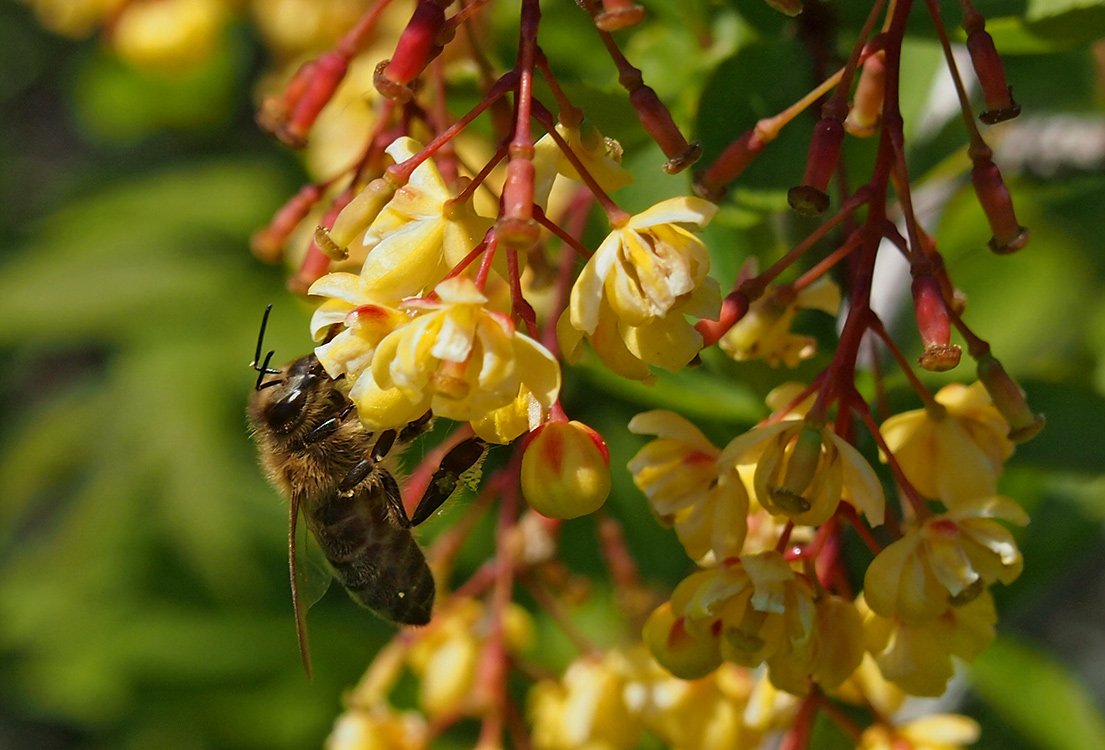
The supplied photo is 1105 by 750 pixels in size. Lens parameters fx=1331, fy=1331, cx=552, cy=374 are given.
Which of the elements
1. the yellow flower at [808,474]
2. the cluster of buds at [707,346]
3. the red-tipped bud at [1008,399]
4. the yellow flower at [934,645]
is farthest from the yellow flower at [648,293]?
the yellow flower at [934,645]

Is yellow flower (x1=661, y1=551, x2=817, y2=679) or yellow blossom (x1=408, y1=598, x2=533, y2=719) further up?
yellow flower (x1=661, y1=551, x2=817, y2=679)

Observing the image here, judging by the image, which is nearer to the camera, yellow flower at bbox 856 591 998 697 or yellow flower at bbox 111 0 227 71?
yellow flower at bbox 856 591 998 697

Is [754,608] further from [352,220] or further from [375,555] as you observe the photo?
[375,555]

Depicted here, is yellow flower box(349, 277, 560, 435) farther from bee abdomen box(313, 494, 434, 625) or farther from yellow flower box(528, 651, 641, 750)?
yellow flower box(528, 651, 641, 750)

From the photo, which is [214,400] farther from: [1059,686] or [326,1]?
[1059,686]

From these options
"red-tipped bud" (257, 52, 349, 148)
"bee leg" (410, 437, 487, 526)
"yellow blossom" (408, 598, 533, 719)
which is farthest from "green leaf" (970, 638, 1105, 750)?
"red-tipped bud" (257, 52, 349, 148)

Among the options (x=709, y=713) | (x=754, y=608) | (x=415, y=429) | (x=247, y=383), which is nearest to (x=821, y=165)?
(x=754, y=608)

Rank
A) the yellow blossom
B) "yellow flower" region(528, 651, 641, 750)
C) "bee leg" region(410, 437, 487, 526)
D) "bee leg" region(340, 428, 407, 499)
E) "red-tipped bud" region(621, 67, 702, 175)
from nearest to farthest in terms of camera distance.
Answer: "red-tipped bud" region(621, 67, 702, 175)
"bee leg" region(410, 437, 487, 526)
"bee leg" region(340, 428, 407, 499)
"yellow flower" region(528, 651, 641, 750)
the yellow blossom

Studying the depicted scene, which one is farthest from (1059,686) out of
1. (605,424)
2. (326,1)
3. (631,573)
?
(326,1)
